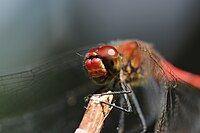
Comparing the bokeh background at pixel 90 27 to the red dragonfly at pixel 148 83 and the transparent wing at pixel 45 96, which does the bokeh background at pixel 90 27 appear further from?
the red dragonfly at pixel 148 83

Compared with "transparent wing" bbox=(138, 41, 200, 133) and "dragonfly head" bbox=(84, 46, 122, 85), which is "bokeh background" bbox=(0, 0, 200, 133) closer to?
"transparent wing" bbox=(138, 41, 200, 133)

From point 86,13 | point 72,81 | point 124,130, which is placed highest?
point 86,13

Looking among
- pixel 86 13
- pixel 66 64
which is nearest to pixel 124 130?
pixel 66 64

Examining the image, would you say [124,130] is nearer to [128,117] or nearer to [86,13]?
[128,117]

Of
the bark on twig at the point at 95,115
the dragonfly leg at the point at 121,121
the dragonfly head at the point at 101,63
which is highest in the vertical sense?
the dragonfly head at the point at 101,63

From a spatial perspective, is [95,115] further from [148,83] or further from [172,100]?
[148,83]

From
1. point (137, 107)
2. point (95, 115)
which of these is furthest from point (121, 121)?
point (95, 115)

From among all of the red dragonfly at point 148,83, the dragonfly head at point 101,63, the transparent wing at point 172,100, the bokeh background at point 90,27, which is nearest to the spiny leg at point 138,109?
the red dragonfly at point 148,83

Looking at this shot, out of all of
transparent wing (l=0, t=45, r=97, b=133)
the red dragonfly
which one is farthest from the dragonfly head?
transparent wing (l=0, t=45, r=97, b=133)
